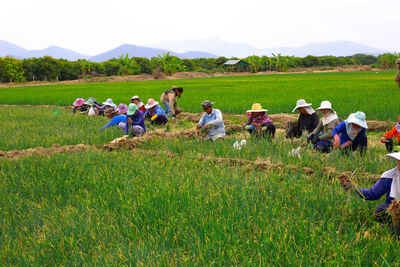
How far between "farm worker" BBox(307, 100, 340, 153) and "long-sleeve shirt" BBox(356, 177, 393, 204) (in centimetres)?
247

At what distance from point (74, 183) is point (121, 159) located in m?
1.00

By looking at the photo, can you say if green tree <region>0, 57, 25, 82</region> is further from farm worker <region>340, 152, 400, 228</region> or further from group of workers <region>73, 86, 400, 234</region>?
farm worker <region>340, 152, 400, 228</region>

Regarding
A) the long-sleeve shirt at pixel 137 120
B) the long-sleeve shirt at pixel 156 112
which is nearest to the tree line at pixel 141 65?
the long-sleeve shirt at pixel 156 112

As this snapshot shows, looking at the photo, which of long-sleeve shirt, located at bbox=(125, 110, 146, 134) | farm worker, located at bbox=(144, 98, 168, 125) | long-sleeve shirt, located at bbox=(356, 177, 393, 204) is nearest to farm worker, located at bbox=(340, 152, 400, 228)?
long-sleeve shirt, located at bbox=(356, 177, 393, 204)

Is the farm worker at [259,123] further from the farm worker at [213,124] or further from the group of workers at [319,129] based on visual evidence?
the farm worker at [213,124]

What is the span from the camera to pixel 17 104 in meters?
17.5

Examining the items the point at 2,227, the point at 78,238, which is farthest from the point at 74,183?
the point at 78,238

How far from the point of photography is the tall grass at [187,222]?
210 cm

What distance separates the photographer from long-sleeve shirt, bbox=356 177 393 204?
247 cm

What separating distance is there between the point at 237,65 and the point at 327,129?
189 feet

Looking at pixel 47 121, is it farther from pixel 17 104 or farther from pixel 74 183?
pixel 17 104

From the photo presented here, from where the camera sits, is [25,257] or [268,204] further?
[268,204]

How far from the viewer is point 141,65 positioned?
54500mm

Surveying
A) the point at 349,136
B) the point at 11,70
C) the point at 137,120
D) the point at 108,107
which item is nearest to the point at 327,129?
the point at 349,136
